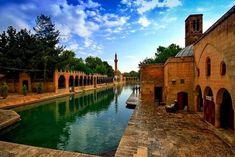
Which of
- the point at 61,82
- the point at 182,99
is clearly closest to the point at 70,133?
the point at 182,99

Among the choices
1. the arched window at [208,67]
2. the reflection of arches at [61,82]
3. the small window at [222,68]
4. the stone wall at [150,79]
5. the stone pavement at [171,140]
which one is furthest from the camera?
the reflection of arches at [61,82]

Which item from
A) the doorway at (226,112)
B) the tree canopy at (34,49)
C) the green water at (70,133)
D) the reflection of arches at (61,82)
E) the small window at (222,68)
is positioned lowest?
the green water at (70,133)

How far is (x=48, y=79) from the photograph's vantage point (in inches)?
1324

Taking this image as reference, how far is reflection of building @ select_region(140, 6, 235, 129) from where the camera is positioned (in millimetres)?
8648

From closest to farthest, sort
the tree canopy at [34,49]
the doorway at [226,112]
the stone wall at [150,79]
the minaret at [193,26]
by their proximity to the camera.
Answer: the doorway at [226,112]
the minaret at [193,26]
the stone wall at [150,79]
the tree canopy at [34,49]

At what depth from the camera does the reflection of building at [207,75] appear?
28.4 feet

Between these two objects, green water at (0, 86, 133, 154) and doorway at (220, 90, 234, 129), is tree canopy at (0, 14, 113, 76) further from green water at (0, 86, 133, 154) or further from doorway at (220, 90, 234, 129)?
doorway at (220, 90, 234, 129)

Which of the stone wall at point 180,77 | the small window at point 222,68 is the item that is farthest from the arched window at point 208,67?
the stone wall at point 180,77

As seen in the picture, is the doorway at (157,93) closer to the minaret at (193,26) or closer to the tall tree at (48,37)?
the minaret at (193,26)

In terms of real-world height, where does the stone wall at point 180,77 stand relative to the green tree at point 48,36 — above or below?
below

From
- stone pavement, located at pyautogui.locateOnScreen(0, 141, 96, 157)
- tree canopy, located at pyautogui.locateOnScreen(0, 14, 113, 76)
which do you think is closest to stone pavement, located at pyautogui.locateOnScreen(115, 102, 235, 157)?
stone pavement, located at pyautogui.locateOnScreen(0, 141, 96, 157)

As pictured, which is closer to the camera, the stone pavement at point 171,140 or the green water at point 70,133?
the stone pavement at point 171,140

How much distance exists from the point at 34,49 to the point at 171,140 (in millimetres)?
29936

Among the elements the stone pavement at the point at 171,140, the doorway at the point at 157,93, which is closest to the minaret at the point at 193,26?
the doorway at the point at 157,93
